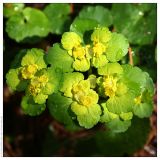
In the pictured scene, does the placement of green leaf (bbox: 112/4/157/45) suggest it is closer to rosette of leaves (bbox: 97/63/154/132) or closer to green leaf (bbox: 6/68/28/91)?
rosette of leaves (bbox: 97/63/154/132)

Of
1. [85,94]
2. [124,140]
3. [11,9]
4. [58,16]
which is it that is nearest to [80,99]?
[85,94]

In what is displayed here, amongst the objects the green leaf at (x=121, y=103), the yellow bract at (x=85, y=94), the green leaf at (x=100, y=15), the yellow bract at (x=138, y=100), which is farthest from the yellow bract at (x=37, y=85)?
the green leaf at (x=100, y=15)

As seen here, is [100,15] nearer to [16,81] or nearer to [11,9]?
[11,9]

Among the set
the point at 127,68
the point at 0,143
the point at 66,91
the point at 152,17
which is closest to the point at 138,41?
the point at 152,17

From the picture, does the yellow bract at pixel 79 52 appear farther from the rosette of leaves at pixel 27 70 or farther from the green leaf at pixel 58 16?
the green leaf at pixel 58 16

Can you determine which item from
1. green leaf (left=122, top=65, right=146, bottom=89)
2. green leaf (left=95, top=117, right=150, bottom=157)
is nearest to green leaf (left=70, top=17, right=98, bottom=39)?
green leaf (left=122, top=65, right=146, bottom=89)

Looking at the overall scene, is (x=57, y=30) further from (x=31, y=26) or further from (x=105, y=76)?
(x=105, y=76)
